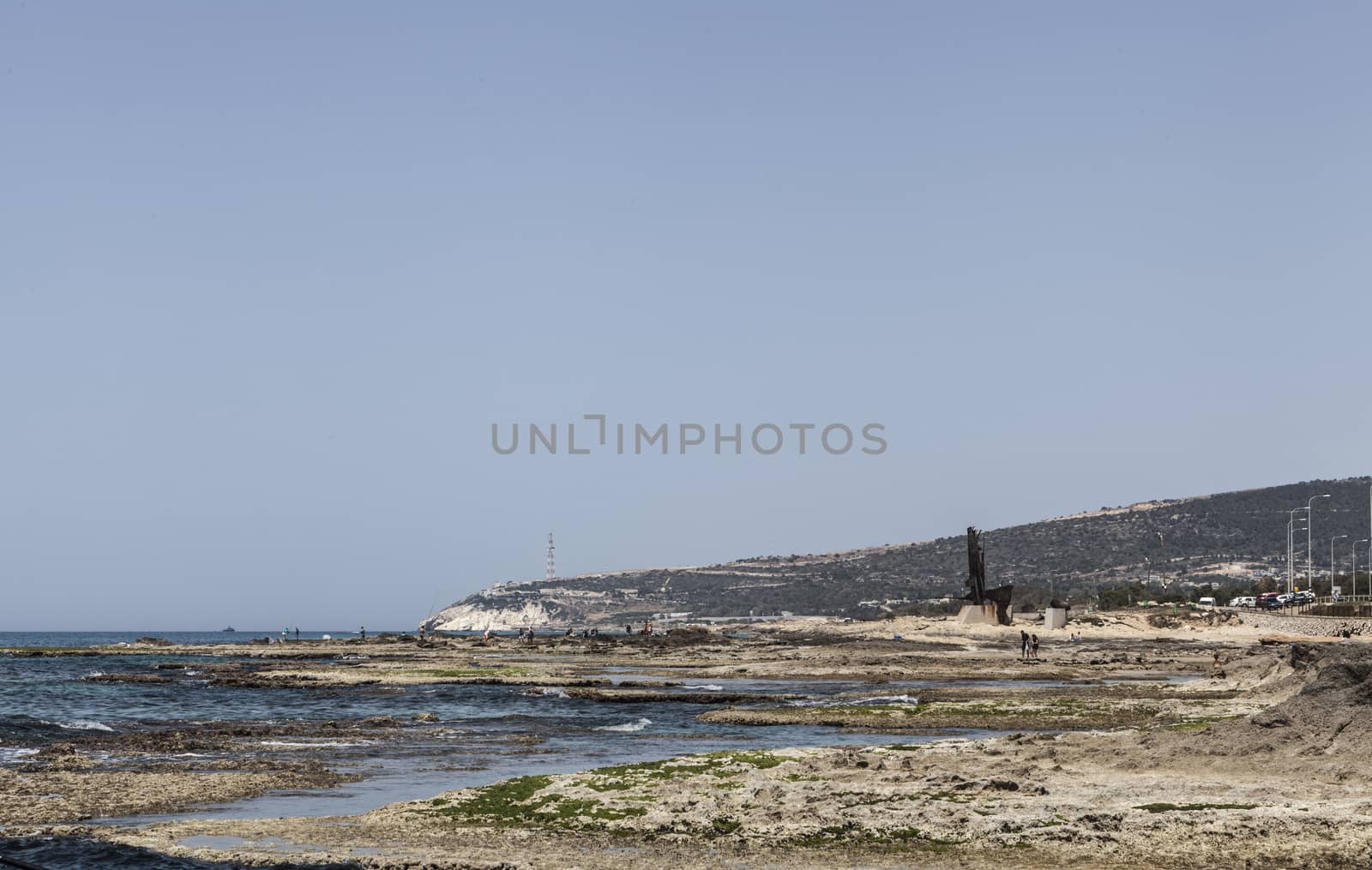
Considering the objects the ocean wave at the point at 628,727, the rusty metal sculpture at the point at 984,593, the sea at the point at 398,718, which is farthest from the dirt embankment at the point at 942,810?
the rusty metal sculpture at the point at 984,593

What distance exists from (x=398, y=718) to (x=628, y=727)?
781cm

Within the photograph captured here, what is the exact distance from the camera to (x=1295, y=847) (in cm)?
1677

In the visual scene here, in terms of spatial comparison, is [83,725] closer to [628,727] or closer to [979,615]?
[628,727]

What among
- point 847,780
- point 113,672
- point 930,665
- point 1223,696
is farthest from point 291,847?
point 113,672

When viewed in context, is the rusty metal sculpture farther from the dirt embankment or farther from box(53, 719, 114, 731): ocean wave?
the dirt embankment

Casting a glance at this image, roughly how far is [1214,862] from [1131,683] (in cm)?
3764

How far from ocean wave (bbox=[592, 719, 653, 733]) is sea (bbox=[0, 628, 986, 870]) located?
100 millimetres

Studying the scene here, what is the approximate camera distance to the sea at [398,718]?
23.1m

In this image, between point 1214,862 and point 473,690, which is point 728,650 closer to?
point 473,690

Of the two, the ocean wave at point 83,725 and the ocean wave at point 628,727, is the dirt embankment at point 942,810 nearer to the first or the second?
the ocean wave at point 628,727

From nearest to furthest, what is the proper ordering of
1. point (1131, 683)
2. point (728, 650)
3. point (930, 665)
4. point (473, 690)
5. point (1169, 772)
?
point (1169, 772), point (1131, 683), point (473, 690), point (930, 665), point (728, 650)

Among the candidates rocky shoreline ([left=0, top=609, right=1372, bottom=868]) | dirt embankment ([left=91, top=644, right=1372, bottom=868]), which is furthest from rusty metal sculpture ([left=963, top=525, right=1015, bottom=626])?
dirt embankment ([left=91, top=644, right=1372, bottom=868])

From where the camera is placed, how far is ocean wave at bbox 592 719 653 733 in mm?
38188

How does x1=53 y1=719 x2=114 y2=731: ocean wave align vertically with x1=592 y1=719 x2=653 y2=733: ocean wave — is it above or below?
above
